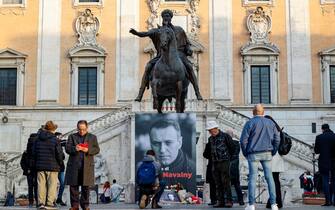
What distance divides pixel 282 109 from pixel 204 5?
732 cm

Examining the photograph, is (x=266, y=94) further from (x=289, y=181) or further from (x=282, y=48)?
(x=289, y=181)

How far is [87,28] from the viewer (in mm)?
38531

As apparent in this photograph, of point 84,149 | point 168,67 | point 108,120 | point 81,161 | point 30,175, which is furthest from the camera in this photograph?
point 108,120

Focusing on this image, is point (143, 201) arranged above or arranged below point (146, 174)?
below

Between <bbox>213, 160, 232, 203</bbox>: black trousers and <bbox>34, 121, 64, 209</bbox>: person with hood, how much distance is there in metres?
3.20

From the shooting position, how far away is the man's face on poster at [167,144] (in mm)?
15875

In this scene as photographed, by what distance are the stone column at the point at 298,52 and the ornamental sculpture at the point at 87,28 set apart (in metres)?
10.8

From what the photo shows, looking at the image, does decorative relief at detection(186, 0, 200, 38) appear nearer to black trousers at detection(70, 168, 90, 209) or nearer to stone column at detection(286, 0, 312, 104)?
stone column at detection(286, 0, 312, 104)

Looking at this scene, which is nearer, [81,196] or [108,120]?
[81,196]

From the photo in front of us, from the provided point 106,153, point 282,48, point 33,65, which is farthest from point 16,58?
point 282,48

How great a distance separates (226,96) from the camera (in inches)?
1471

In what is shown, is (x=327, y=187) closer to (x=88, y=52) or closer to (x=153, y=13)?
(x=153, y=13)

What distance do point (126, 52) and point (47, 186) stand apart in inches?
978

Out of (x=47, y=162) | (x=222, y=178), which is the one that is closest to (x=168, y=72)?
(x=222, y=178)
